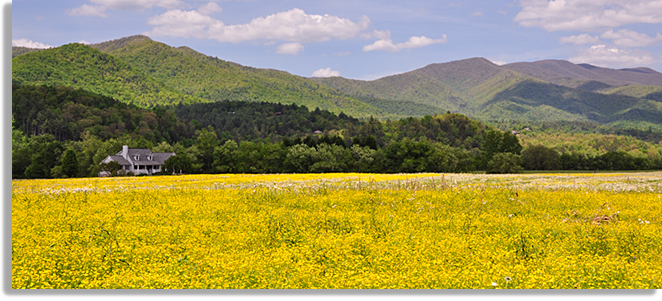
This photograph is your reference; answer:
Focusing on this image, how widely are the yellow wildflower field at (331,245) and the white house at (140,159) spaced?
344ft

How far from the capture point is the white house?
117m

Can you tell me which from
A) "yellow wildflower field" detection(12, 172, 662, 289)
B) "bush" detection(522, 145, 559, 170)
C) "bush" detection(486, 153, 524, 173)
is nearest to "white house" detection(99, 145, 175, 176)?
"bush" detection(486, 153, 524, 173)

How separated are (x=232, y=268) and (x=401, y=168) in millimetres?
90688

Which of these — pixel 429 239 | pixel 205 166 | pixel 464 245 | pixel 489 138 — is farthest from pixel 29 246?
pixel 489 138

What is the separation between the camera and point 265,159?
104m

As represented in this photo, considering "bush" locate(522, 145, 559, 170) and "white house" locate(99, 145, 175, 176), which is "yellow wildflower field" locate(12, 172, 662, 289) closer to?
"bush" locate(522, 145, 559, 170)

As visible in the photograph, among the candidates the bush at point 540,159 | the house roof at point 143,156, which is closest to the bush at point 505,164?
the bush at point 540,159

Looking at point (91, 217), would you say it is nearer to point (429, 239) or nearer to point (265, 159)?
point (429, 239)

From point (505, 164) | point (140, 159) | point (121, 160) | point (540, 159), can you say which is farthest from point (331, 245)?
point (140, 159)

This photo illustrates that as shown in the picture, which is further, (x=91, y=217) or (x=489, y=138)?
(x=489, y=138)

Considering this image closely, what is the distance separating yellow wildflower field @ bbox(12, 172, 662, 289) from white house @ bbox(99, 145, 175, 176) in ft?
344

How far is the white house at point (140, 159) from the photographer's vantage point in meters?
117

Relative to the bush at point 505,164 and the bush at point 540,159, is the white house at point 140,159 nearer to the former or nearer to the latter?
the bush at point 505,164
